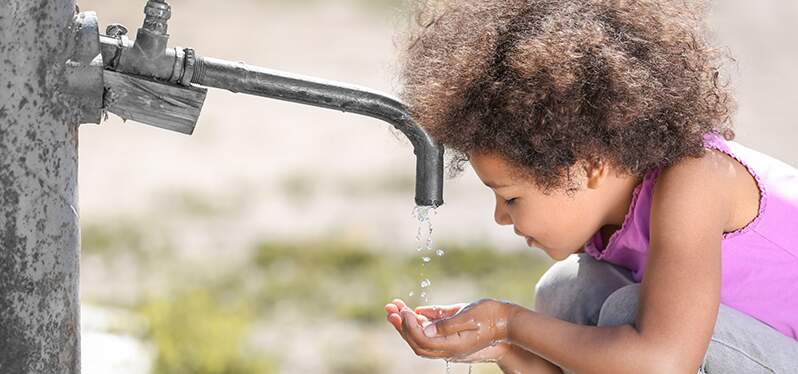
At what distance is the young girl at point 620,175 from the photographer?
5.79ft

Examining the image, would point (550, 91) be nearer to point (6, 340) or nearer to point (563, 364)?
point (563, 364)

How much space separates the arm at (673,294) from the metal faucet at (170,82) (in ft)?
1.44

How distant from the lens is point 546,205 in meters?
1.88

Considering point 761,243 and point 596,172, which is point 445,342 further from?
point 761,243

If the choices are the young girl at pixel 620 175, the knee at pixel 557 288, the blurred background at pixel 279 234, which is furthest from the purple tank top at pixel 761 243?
the blurred background at pixel 279 234

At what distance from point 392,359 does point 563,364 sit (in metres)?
1.60

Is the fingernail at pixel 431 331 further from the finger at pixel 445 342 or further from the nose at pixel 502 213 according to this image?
the nose at pixel 502 213

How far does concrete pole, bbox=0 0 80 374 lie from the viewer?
151 centimetres

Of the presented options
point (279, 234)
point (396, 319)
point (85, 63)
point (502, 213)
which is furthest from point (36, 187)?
point (279, 234)

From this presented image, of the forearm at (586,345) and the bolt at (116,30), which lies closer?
the bolt at (116,30)

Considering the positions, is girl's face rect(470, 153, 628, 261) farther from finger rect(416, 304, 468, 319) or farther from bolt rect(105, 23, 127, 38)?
bolt rect(105, 23, 127, 38)

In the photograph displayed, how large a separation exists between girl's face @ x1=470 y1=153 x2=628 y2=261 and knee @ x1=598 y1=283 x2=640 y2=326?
105 millimetres

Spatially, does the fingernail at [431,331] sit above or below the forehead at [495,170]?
below

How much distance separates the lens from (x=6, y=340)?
156 cm
